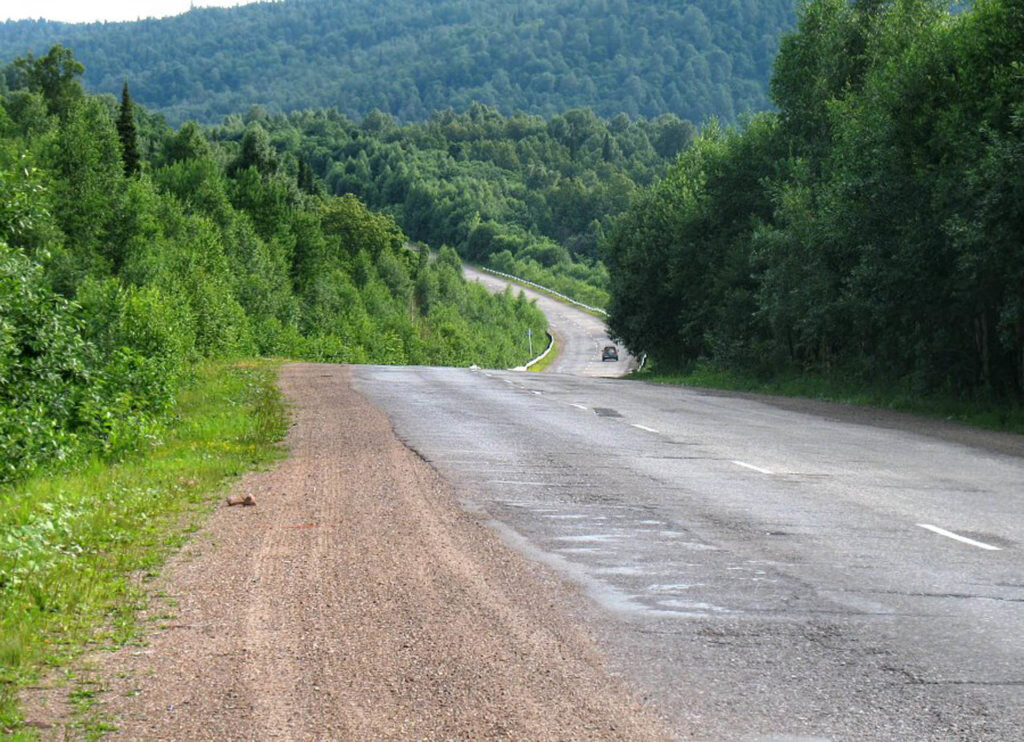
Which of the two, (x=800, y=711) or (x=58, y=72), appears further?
(x=58, y=72)

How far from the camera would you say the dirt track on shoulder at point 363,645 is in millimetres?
5367

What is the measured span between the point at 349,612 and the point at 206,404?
1949 centimetres

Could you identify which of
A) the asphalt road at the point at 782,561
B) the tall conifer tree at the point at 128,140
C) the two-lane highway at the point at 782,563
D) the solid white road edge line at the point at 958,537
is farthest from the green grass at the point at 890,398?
the tall conifer tree at the point at 128,140

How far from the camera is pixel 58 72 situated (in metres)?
108

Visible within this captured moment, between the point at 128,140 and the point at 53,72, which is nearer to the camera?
the point at 128,140

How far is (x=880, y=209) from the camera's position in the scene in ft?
90.7

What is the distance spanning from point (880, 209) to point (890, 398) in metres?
4.52

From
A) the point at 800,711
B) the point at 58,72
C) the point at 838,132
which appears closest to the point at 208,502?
the point at 800,711

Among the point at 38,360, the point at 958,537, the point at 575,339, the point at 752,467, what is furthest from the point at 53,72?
the point at 958,537

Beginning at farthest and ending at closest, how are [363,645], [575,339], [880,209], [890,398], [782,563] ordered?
[575,339] < [890,398] < [880,209] < [782,563] < [363,645]

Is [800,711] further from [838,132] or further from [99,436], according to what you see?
[838,132]

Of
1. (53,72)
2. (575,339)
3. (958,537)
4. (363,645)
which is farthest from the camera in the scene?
(575,339)

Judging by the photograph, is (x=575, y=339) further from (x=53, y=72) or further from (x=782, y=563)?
(x=782, y=563)

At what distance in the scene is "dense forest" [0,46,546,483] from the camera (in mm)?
19359
